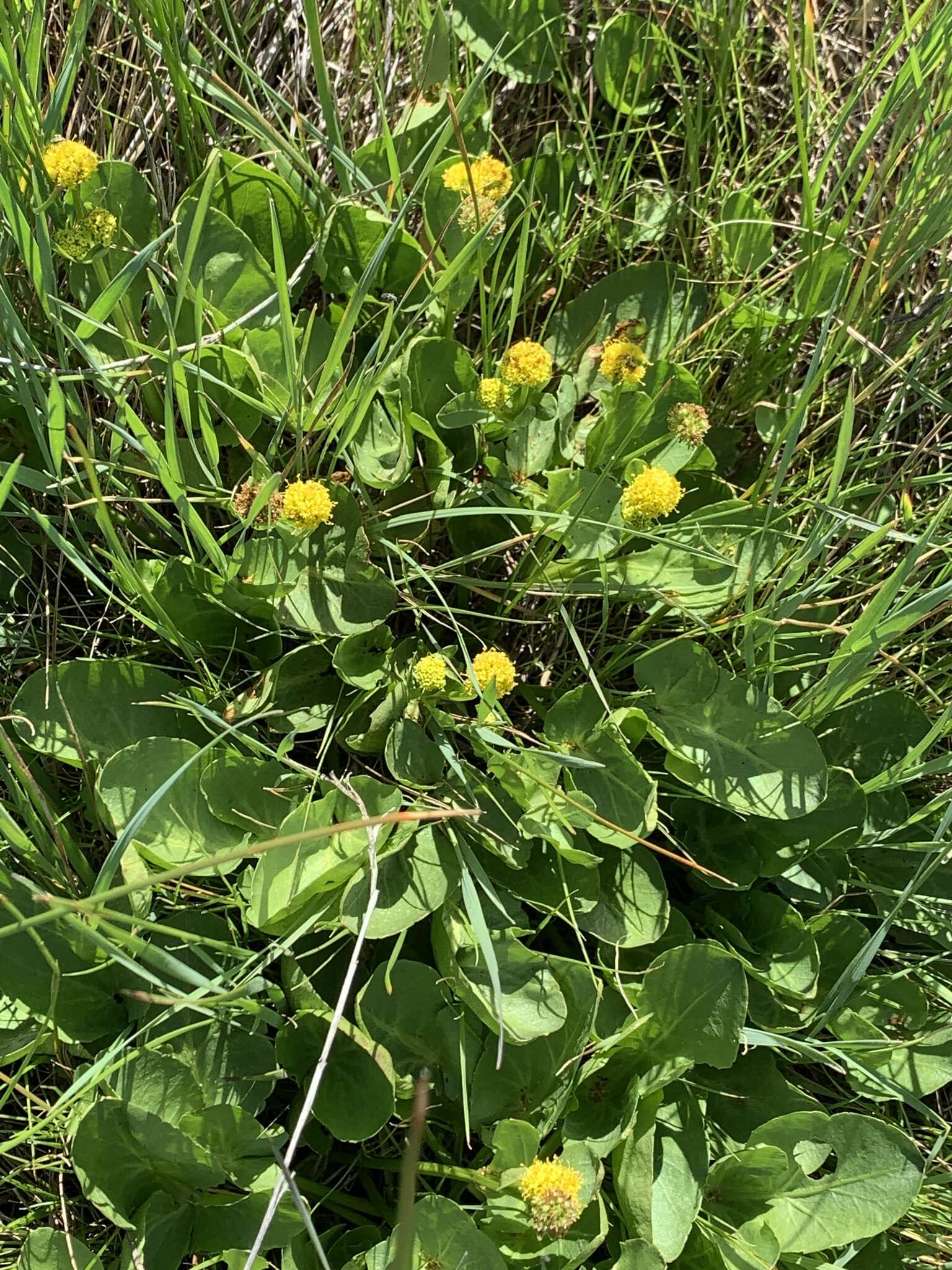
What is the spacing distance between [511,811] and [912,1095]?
718 mm

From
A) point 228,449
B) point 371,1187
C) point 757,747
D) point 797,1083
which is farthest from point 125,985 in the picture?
point 797,1083

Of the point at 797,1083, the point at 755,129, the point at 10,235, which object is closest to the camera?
the point at 10,235

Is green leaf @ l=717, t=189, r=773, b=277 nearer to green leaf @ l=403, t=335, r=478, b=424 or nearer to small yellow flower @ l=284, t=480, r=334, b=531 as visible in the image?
green leaf @ l=403, t=335, r=478, b=424

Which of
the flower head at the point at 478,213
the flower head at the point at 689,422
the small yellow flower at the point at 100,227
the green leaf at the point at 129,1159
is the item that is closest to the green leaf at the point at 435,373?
the flower head at the point at 478,213

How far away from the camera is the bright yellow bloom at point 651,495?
1.31m

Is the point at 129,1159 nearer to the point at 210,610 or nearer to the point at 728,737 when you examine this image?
the point at 210,610

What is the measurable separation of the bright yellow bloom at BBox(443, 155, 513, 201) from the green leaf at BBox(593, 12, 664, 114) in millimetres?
404

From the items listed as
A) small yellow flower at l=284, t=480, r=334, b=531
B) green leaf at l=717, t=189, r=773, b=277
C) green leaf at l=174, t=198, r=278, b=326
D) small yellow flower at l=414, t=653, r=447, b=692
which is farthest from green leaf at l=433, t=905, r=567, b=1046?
green leaf at l=717, t=189, r=773, b=277

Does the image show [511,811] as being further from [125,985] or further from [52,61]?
[52,61]

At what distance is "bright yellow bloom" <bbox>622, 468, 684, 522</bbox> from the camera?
Answer: 1312 mm

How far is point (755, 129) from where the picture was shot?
1.80m

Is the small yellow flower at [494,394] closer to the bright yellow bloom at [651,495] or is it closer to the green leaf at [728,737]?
the bright yellow bloom at [651,495]

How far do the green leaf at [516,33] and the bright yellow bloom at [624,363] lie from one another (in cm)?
55

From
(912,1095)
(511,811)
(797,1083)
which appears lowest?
(797,1083)
